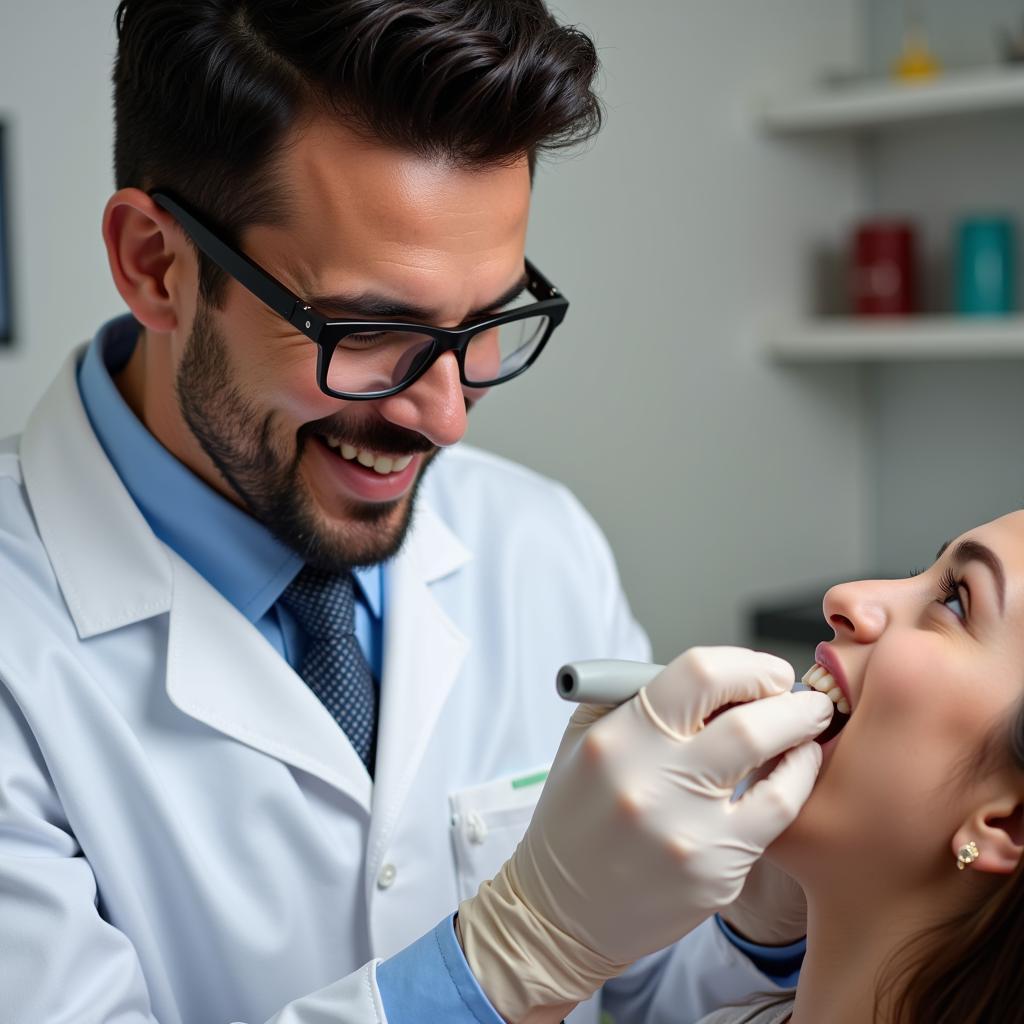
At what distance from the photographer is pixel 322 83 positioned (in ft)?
4.15

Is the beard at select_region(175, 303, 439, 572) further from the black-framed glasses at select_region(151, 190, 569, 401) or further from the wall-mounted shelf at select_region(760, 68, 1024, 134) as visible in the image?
the wall-mounted shelf at select_region(760, 68, 1024, 134)

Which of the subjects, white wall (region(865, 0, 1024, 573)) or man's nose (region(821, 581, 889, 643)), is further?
white wall (region(865, 0, 1024, 573))

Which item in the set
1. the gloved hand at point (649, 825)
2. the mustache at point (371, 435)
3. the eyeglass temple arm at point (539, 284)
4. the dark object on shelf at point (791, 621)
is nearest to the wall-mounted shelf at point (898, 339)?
the dark object on shelf at point (791, 621)

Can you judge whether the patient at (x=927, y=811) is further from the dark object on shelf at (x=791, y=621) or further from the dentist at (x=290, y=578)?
the dark object on shelf at (x=791, y=621)

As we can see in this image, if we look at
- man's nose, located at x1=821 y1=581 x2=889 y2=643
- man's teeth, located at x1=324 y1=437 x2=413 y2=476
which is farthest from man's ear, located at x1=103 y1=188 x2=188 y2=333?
man's nose, located at x1=821 y1=581 x2=889 y2=643

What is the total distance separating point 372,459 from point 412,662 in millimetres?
235

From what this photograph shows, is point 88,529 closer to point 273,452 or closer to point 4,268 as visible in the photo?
point 273,452

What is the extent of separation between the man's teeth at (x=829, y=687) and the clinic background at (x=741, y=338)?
1354 millimetres

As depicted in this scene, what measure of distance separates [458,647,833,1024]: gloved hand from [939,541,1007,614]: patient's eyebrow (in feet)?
0.58

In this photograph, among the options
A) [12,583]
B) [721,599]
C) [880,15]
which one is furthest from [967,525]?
[12,583]

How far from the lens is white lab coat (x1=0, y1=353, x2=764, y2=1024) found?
1224mm

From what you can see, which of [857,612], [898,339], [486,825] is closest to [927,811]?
[857,612]

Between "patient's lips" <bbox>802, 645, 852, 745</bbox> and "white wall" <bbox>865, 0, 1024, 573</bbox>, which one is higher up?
"white wall" <bbox>865, 0, 1024, 573</bbox>

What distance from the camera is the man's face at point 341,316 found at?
4.11ft
